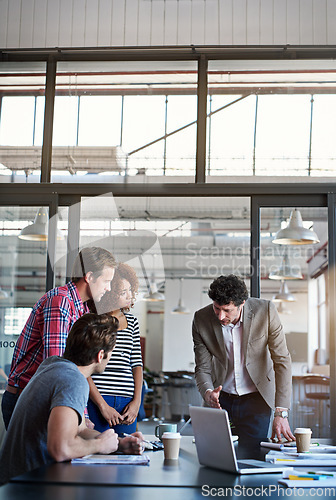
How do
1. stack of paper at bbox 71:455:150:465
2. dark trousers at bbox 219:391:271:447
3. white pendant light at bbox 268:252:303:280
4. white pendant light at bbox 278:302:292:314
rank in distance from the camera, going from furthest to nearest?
white pendant light at bbox 278:302:292:314, white pendant light at bbox 268:252:303:280, dark trousers at bbox 219:391:271:447, stack of paper at bbox 71:455:150:465

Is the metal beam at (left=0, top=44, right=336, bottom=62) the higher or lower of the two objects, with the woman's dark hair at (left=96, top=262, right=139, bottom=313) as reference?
higher

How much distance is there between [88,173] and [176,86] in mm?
1042

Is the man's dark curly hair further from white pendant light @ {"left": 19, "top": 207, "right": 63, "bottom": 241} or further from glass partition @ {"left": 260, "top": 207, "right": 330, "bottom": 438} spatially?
white pendant light @ {"left": 19, "top": 207, "right": 63, "bottom": 241}

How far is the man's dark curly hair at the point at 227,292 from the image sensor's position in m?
3.45

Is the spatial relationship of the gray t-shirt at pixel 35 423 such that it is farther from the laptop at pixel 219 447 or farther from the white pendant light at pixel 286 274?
the white pendant light at pixel 286 274

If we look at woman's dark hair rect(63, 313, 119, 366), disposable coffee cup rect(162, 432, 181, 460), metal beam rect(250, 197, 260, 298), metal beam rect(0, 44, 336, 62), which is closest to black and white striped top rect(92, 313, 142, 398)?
woman's dark hair rect(63, 313, 119, 366)

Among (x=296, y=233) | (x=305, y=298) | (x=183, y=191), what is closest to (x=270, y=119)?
(x=183, y=191)

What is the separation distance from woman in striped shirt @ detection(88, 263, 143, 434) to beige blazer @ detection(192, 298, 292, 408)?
39cm

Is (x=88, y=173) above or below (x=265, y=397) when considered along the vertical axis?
above

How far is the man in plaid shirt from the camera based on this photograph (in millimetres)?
2881

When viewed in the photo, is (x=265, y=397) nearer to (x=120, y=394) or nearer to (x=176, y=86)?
(x=120, y=394)

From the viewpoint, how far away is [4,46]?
5.37 metres

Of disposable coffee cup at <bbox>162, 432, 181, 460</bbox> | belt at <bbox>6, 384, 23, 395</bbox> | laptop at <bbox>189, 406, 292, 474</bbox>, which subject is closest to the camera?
laptop at <bbox>189, 406, 292, 474</bbox>

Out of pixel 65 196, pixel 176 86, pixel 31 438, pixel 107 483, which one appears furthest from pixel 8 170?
pixel 107 483
